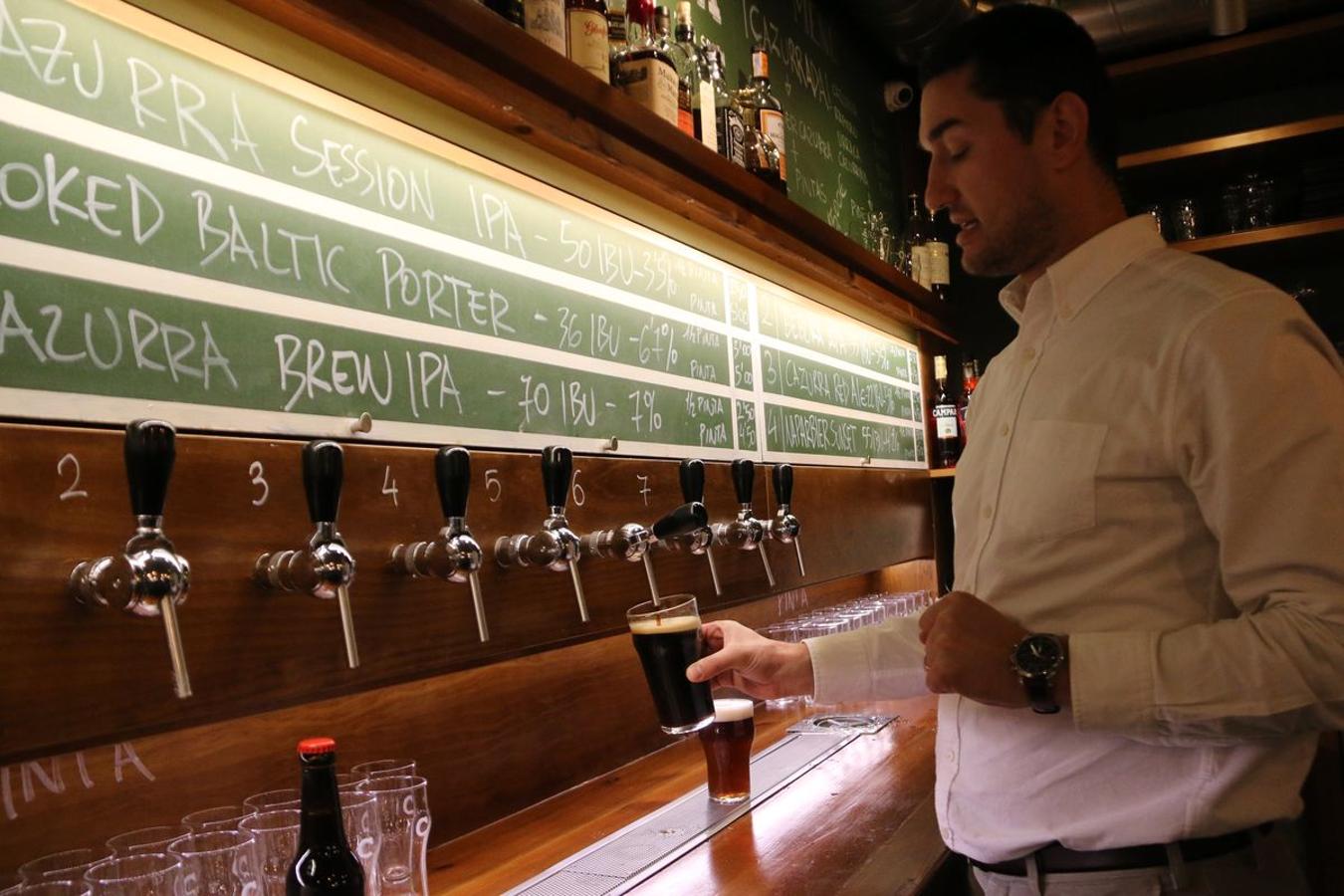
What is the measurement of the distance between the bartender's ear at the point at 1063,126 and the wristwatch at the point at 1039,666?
2.40ft

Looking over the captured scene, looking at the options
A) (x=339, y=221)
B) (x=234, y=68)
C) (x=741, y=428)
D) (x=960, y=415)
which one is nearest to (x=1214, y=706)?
(x=339, y=221)

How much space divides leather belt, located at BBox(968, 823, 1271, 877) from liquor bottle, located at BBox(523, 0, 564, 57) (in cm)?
146

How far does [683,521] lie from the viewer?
1.85 metres

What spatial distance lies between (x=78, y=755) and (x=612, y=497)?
111cm

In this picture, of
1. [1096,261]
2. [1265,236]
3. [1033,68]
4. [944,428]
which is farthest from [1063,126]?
[944,428]

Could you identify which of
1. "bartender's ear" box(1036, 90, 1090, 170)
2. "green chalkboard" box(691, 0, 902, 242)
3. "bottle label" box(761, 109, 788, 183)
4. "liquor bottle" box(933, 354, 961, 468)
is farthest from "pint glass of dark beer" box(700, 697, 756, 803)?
"liquor bottle" box(933, 354, 961, 468)

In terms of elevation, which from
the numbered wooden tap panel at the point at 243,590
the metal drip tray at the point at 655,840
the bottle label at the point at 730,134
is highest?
the bottle label at the point at 730,134

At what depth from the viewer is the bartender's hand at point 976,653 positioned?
1.40 meters

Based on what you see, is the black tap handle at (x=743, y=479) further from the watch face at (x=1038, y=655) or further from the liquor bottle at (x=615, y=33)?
the watch face at (x=1038, y=655)

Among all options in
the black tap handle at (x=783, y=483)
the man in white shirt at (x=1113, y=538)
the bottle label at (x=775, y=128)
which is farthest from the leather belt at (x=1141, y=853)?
the bottle label at (x=775, y=128)

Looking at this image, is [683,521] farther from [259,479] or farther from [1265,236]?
[1265,236]

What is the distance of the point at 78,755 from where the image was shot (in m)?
1.39

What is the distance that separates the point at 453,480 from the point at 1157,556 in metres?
0.97

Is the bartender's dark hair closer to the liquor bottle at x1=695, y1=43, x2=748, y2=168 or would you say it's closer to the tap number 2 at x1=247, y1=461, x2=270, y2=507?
the liquor bottle at x1=695, y1=43, x2=748, y2=168
